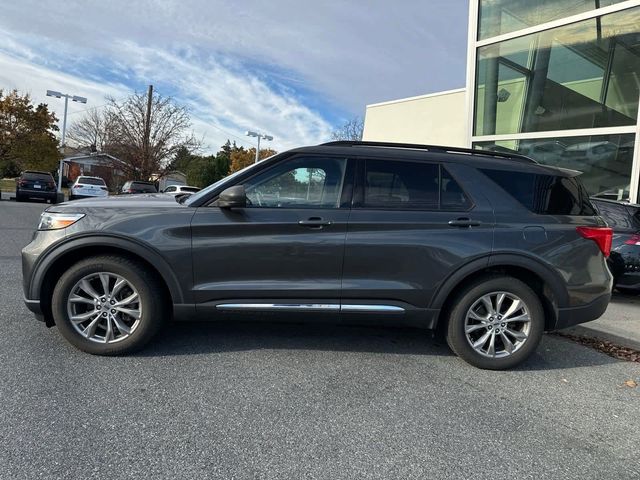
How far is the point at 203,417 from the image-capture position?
2.91 m

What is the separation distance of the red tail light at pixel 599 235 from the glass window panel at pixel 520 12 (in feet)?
31.8

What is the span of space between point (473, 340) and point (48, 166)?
35.4 metres

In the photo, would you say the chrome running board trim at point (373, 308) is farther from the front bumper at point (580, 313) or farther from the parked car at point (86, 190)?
the parked car at point (86, 190)

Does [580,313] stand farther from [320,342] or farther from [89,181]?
[89,181]

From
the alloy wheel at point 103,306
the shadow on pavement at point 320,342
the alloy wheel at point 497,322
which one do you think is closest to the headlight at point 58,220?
the alloy wheel at point 103,306

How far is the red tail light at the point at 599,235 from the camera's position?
155 inches

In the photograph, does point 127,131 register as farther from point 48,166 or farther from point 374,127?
point 374,127

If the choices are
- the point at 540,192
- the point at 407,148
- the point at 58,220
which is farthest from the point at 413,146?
the point at 58,220

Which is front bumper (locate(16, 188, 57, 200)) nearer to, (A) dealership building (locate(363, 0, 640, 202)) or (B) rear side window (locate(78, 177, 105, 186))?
(B) rear side window (locate(78, 177, 105, 186))

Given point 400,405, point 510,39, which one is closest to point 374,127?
point 510,39

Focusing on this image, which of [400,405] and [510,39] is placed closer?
[400,405]

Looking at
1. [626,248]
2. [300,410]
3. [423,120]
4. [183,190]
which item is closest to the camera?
[300,410]

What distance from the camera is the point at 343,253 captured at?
3752 millimetres

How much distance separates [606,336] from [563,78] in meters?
9.59
